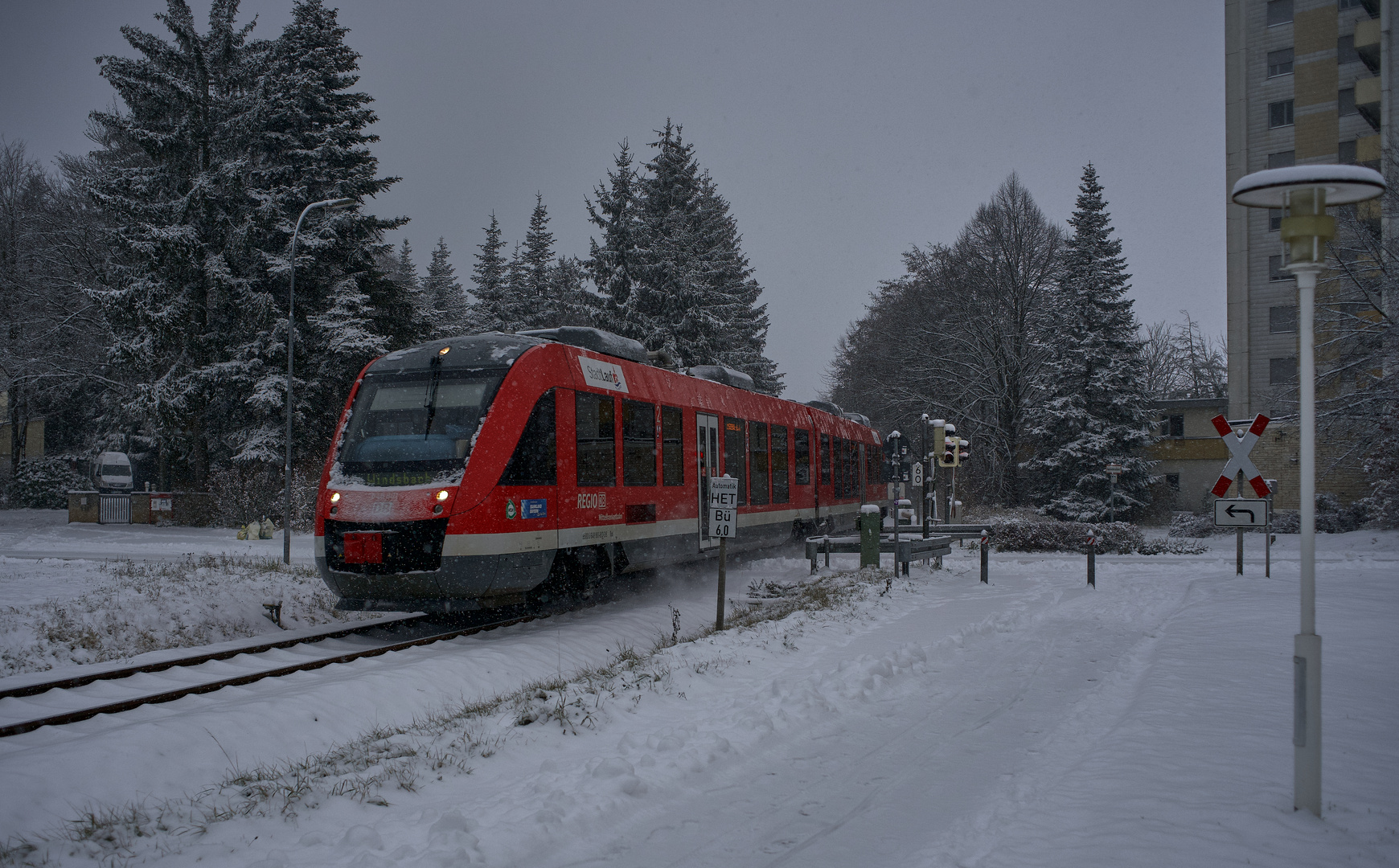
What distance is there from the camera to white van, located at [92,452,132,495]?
35156 mm

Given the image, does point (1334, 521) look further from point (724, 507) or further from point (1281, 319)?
point (724, 507)

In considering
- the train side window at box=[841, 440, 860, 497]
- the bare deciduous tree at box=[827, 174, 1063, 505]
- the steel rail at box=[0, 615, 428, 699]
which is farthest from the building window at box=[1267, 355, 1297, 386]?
the steel rail at box=[0, 615, 428, 699]

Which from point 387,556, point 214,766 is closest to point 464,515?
point 387,556

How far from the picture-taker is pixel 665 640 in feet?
32.3

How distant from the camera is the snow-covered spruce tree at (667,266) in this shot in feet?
113

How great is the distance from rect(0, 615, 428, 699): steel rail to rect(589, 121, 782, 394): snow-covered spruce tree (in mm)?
23136

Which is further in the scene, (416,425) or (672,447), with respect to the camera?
(672,447)

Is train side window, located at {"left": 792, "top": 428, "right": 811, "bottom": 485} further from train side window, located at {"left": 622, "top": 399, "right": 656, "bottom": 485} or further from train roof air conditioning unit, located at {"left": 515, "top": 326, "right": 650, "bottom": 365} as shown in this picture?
train roof air conditioning unit, located at {"left": 515, "top": 326, "right": 650, "bottom": 365}

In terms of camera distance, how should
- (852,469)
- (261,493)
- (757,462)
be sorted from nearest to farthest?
(757,462)
(852,469)
(261,493)

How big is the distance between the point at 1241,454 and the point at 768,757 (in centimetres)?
988

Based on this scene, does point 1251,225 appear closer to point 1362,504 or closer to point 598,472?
point 1362,504

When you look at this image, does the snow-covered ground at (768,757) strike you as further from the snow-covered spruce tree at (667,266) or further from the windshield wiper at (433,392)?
the snow-covered spruce tree at (667,266)

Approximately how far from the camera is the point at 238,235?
29188 mm

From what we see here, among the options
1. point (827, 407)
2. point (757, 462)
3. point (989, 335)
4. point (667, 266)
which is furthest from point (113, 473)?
point (989, 335)
